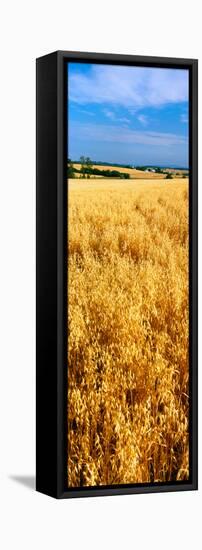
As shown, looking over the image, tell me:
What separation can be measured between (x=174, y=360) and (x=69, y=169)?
5.10 feet

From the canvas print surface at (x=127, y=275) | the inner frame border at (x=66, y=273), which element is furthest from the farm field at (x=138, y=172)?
the inner frame border at (x=66, y=273)

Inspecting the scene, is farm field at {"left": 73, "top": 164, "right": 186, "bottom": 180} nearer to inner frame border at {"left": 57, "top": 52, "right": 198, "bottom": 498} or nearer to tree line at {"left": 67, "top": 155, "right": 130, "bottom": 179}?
tree line at {"left": 67, "top": 155, "right": 130, "bottom": 179}

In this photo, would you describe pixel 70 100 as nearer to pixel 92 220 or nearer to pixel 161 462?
pixel 92 220

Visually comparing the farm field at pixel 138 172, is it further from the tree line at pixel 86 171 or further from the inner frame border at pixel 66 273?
the inner frame border at pixel 66 273

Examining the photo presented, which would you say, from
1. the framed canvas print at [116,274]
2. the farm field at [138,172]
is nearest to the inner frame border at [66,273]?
the framed canvas print at [116,274]

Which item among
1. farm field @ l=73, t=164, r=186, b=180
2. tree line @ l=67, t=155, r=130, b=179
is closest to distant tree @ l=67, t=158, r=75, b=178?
tree line @ l=67, t=155, r=130, b=179

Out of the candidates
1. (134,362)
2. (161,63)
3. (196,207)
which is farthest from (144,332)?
(161,63)

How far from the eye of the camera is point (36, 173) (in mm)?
11719

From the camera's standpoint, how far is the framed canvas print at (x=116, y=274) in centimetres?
1136

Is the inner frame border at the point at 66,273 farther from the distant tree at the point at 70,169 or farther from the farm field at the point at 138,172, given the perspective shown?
the farm field at the point at 138,172

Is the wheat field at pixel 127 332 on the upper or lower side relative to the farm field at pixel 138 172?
lower

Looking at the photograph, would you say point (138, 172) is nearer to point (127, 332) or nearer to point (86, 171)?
point (86, 171)

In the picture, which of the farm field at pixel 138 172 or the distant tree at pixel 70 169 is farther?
the farm field at pixel 138 172

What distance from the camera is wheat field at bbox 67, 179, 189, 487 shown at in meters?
11.4
